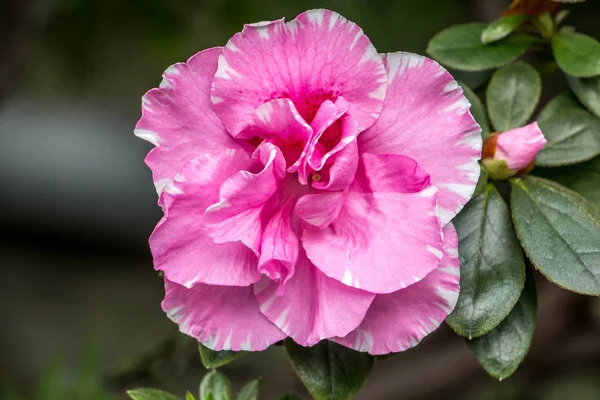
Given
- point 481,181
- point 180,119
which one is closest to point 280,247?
point 180,119

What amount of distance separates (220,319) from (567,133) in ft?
1.77

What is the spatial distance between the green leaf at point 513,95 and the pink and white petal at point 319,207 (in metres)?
0.31

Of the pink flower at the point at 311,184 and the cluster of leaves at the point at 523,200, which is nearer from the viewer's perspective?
the pink flower at the point at 311,184

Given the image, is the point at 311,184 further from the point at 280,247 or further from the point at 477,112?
the point at 477,112

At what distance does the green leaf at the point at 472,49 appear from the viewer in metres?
1.00

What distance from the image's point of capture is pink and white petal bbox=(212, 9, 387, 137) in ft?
2.54

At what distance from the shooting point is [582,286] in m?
0.84

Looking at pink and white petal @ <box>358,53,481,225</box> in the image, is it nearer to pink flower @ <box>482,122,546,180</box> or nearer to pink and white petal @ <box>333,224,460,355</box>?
pink and white petal @ <box>333,224,460,355</box>

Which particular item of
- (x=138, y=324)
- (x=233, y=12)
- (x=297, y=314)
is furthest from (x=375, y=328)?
(x=138, y=324)

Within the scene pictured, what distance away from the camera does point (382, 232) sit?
79 cm

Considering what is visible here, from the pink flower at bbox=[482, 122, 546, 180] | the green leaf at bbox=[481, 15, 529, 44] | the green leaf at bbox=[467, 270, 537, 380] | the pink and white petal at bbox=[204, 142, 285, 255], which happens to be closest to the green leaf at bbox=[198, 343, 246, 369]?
the pink and white petal at bbox=[204, 142, 285, 255]

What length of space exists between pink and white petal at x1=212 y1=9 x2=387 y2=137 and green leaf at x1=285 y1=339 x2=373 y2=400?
0.31 metres

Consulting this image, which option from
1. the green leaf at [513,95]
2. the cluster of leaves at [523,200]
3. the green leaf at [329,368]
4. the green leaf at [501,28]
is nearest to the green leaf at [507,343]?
the cluster of leaves at [523,200]

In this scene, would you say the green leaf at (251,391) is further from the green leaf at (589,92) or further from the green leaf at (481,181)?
the green leaf at (589,92)
